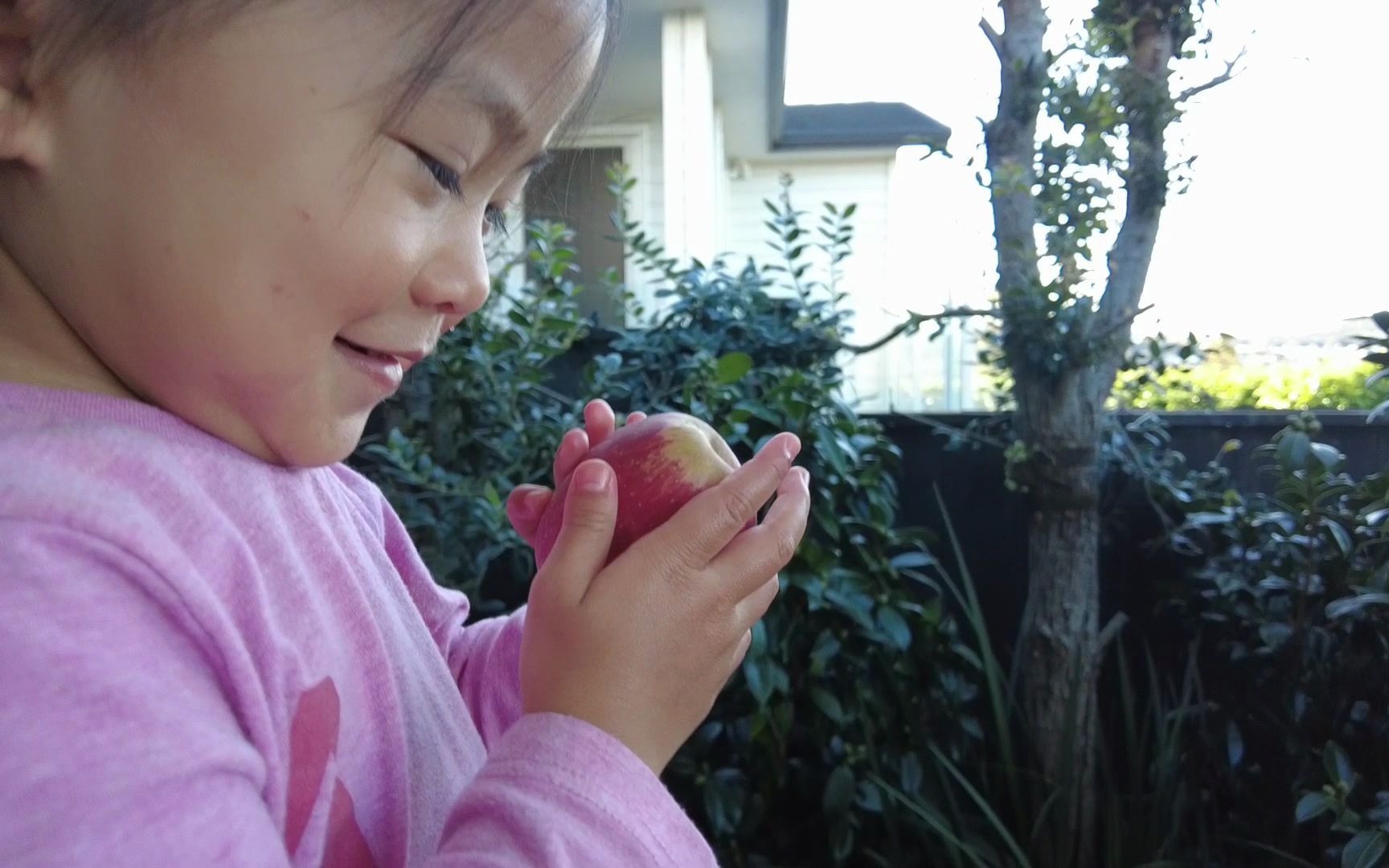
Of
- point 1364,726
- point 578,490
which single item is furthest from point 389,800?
point 1364,726

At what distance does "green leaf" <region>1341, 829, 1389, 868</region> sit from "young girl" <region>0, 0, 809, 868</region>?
132cm

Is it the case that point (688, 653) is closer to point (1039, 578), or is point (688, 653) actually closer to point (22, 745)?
point (22, 745)

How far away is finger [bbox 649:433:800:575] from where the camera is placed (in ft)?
3.05

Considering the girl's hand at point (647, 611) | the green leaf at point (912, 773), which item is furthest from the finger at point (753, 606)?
the green leaf at point (912, 773)

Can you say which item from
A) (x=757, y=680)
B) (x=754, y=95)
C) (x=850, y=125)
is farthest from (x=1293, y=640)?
(x=850, y=125)

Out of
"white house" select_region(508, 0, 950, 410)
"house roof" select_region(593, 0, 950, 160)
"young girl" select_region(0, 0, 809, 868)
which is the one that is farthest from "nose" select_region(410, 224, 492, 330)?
"house roof" select_region(593, 0, 950, 160)

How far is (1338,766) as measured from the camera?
181 centimetres

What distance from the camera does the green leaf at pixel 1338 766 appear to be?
1799 mm

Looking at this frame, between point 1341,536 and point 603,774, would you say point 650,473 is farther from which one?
point 1341,536

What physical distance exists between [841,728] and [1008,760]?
0.42 metres

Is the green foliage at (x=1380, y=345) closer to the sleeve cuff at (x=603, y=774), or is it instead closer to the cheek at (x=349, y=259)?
the sleeve cuff at (x=603, y=774)

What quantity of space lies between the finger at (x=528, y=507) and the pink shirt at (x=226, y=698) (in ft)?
0.84

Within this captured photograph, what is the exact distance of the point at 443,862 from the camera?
72 centimetres

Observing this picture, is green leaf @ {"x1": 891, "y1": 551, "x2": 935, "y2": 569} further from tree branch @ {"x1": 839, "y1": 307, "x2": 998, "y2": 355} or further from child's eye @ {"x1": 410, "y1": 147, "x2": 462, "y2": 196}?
child's eye @ {"x1": 410, "y1": 147, "x2": 462, "y2": 196}
